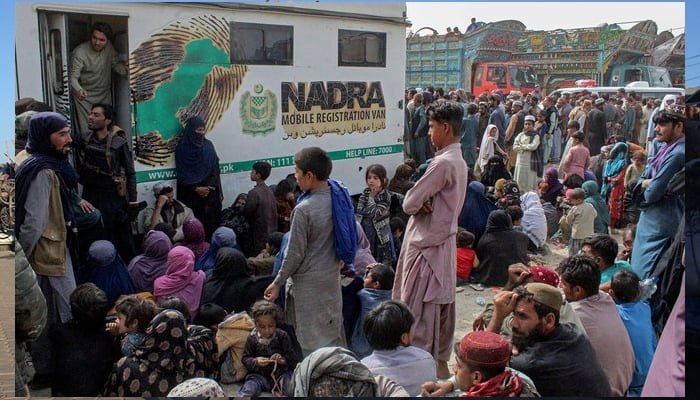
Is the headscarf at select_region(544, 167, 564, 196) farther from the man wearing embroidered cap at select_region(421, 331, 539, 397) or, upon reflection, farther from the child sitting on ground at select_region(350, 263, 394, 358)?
the man wearing embroidered cap at select_region(421, 331, 539, 397)

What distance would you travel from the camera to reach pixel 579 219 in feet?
16.3

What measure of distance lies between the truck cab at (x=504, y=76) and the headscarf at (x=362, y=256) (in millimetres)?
1606

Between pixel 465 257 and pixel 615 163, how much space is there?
125 cm

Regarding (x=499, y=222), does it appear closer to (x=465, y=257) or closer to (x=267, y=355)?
(x=465, y=257)

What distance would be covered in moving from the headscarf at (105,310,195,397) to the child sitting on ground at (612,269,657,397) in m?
2.21

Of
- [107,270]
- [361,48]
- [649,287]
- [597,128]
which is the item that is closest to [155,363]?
[107,270]

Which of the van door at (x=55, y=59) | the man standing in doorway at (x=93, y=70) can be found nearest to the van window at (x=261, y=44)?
the man standing in doorway at (x=93, y=70)

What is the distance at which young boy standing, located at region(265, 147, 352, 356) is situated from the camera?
3697 millimetres

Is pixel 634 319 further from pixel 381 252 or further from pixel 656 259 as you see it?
pixel 381 252

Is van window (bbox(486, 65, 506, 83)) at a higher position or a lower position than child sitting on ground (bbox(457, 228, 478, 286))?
higher

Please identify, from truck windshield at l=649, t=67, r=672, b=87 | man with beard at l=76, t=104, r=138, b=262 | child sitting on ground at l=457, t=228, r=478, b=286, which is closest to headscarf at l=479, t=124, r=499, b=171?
child sitting on ground at l=457, t=228, r=478, b=286

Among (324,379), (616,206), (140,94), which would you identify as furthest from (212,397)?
(616,206)

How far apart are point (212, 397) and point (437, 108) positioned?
1837 millimetres

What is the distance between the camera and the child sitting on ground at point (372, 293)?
4.17m
